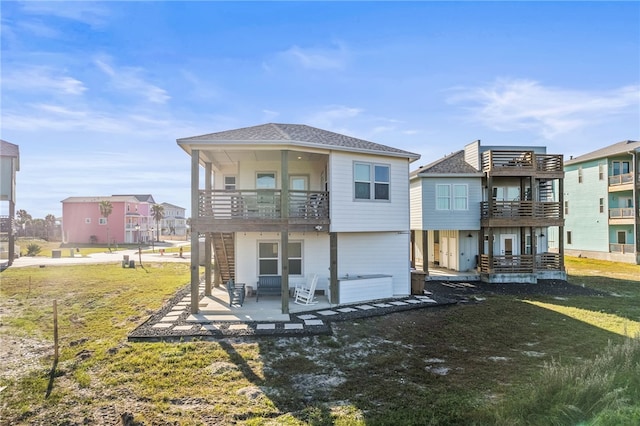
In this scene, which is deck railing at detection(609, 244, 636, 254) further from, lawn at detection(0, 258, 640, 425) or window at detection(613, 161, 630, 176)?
lawn at detection(0, 258, 640, 425)

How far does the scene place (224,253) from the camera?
14969 millimetres

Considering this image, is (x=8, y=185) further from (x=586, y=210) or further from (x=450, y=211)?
(x=586, y=210)

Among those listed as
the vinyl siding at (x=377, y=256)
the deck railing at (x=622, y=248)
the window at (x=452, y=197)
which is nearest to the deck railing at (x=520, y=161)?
the window at (x=452, y=197)

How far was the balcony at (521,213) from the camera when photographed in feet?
62.3

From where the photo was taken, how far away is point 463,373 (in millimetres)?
6719

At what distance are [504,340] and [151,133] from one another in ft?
54.2

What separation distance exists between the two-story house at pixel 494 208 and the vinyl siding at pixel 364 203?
6412mm

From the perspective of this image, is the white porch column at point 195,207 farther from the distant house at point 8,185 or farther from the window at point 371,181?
the distant house at point 8,185

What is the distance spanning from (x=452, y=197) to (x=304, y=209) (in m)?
11.3

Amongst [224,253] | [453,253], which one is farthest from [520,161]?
[224,253]

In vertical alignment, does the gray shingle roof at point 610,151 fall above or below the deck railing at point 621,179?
above

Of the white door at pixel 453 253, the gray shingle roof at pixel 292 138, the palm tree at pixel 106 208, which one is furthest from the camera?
the palm tree at pixel 106 208

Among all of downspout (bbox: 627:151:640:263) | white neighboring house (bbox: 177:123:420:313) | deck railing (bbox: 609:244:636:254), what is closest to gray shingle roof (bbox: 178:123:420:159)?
white neighboring house (bbox: 177:123:420:313)

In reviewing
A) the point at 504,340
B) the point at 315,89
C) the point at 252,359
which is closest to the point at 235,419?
the point at 252,359
